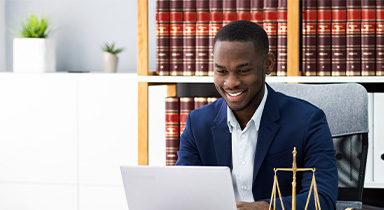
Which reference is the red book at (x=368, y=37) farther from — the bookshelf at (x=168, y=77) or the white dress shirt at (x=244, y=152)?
the white dress shirt at (x=244, y=152)

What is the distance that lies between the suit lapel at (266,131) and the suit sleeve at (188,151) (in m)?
0.18

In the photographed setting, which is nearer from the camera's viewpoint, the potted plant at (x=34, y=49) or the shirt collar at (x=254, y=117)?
the shirt collar at (x=254, y=117)

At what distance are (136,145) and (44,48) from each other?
712 millimetres

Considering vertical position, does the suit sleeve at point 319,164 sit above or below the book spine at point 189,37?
below

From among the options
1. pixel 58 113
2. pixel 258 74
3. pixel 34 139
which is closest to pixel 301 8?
pixel 258 74

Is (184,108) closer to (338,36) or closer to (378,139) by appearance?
(338,36)

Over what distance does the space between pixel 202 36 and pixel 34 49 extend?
96 cm

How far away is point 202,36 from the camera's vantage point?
95.0 inches

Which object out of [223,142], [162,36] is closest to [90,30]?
[162,36]

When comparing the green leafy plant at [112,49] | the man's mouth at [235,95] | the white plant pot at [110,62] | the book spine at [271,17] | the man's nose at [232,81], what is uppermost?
the book spine at [271,17]

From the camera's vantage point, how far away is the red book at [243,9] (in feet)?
7.76

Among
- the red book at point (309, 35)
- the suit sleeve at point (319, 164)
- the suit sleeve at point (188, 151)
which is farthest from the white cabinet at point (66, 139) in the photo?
the suit sleeve at point (319, 164)

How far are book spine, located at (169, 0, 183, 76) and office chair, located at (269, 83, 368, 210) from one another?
90cm

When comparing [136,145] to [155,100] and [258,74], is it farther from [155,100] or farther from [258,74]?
[258,74]
